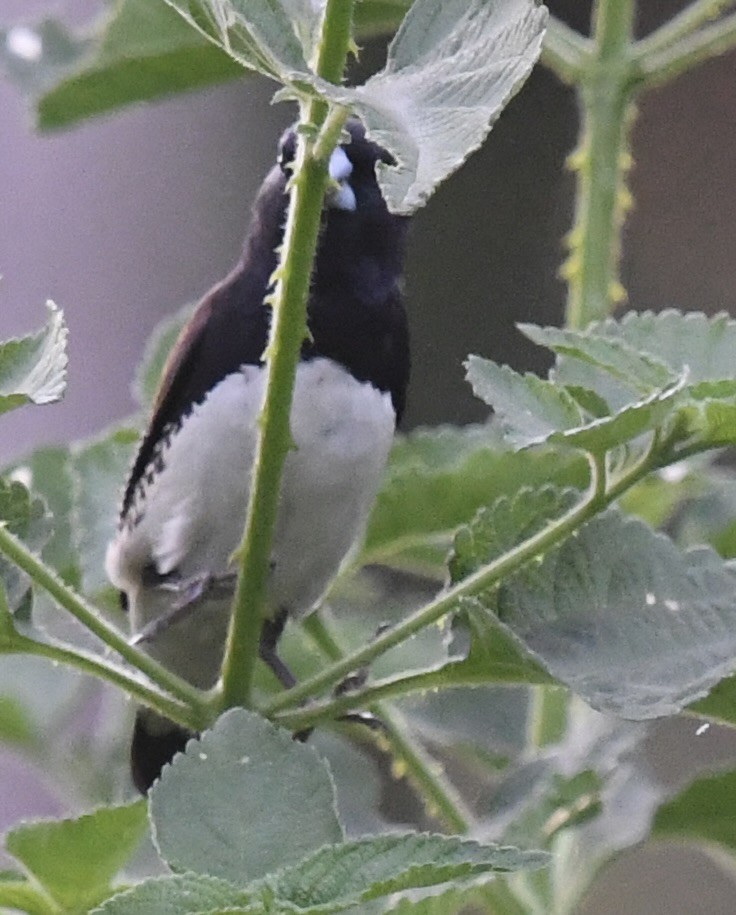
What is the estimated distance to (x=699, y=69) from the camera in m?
2.13

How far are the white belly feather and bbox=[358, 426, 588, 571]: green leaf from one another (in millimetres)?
21

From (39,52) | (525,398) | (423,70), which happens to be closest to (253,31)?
(423,70)

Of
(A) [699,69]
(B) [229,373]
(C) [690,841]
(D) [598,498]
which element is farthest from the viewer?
(A) [699,69]

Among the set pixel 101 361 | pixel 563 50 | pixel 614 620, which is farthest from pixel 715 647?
pixel 101 361

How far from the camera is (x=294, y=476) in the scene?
2.72 ft

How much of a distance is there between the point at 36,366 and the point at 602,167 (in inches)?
15.0

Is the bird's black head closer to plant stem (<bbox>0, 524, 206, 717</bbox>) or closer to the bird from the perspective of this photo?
the bird

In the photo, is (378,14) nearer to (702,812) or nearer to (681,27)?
(681,27)

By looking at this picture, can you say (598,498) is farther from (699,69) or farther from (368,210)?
(699,69)

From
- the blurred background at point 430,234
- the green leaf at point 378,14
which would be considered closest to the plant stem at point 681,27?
the green leaf at point 378,14

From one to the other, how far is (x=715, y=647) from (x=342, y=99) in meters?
0.21

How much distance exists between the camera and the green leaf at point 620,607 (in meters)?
0.47

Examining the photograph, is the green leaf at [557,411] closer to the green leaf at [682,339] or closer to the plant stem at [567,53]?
the green leaf at [682,339]

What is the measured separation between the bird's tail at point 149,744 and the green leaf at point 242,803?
1.31ft
